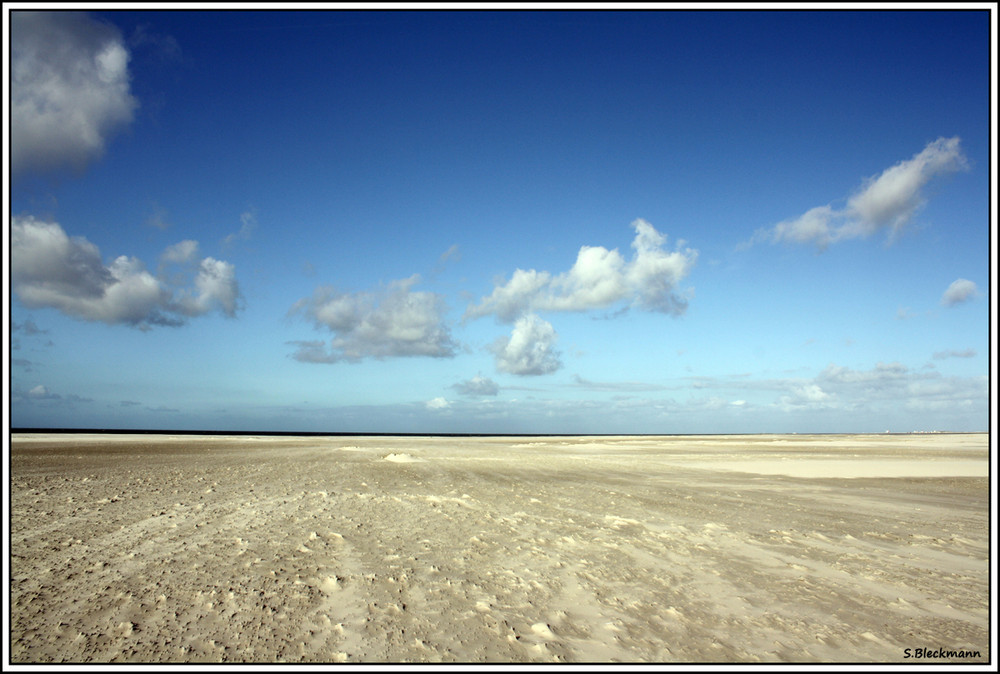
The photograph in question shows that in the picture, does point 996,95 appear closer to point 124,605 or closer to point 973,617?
point 973,617

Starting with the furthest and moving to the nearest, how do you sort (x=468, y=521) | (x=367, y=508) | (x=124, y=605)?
(x=367, y=508) → (x=468, y=521) → (x=124, y=605)

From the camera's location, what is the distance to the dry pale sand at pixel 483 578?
16.2ft

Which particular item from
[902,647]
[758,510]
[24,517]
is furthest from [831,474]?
[24,517]

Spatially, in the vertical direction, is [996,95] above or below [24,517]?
above

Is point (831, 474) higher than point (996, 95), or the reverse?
point (996, 95)

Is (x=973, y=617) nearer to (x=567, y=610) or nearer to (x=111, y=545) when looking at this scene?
(x=567, y=610)

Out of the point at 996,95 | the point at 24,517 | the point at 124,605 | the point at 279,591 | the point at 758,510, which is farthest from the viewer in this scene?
the point at 758,510

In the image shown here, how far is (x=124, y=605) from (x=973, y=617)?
1051 centimetres

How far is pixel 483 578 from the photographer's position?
6.92m

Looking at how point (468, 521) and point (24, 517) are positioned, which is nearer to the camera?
point (24, 517)

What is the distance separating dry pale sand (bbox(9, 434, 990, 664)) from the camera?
4.93m

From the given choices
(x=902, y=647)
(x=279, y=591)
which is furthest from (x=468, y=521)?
(x=902, y=647)

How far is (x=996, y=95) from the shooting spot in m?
4.94

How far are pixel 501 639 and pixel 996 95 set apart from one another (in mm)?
7930
